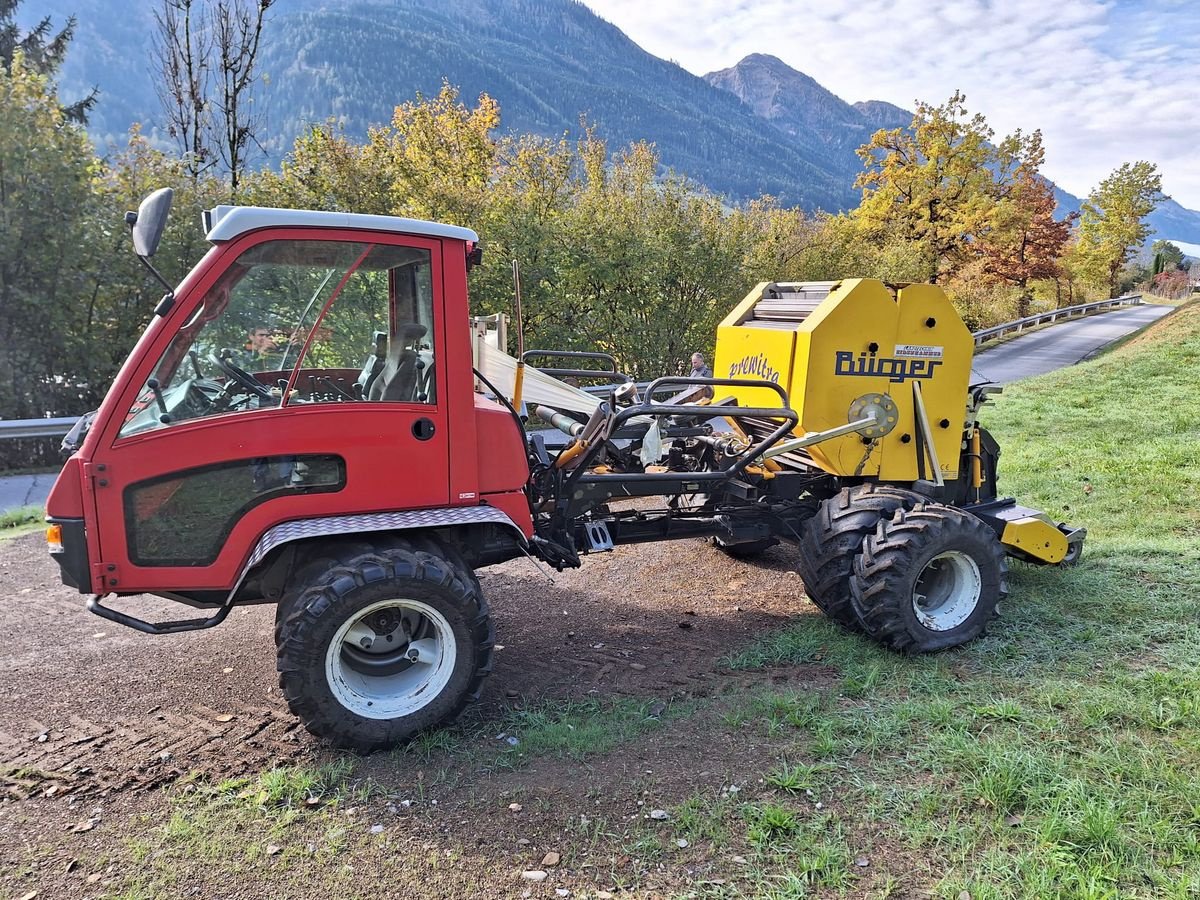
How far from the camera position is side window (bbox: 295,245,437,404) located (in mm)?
3572

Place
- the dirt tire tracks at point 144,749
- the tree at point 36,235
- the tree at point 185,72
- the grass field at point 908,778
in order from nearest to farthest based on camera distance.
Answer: the grass field at point 908,778, the dirt tire tracks at point 144,749, the tree at point 36,235, the tree at point 185,72

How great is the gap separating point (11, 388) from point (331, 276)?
8834 mm

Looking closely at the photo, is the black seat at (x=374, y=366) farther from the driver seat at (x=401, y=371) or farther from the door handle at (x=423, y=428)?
the door handle at (x=423, y=428)

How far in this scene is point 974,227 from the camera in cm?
2883

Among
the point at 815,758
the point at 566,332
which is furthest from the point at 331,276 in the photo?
the point at 566,332

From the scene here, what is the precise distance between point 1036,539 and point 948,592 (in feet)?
3.02

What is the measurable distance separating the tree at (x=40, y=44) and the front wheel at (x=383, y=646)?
797 inches

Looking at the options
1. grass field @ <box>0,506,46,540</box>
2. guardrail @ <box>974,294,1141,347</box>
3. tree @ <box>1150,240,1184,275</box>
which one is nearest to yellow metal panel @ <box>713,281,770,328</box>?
grass field @ <box>0,506,46,540</box>

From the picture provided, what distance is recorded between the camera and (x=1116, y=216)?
38156 mm

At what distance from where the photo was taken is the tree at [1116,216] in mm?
37656

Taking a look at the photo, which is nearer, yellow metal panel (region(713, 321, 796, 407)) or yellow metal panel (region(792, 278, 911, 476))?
yellow metal panel (region(792, 278, 911, 476))

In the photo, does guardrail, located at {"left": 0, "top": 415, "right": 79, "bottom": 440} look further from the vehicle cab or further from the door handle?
the door handle

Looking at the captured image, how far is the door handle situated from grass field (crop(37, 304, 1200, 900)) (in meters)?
1.41

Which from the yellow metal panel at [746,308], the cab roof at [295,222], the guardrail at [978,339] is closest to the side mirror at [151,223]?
the cab roof at [295,222]
